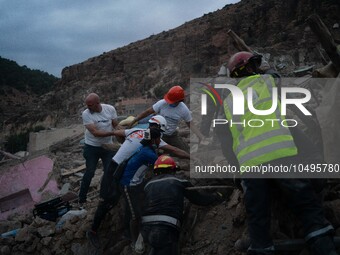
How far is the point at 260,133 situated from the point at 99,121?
120 inches

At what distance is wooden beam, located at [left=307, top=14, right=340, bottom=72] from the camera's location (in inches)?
129

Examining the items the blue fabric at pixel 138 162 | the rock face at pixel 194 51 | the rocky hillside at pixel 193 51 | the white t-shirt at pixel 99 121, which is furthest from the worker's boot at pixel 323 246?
the rock face at pixel 194 51

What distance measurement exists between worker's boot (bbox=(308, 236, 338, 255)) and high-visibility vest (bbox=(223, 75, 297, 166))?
0.61 metres

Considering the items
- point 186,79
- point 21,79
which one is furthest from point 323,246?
point 21,79

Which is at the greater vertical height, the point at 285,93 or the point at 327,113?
the point at 285,93

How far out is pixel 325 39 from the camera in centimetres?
329

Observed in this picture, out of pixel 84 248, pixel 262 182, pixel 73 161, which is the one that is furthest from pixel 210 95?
pixel 73 161

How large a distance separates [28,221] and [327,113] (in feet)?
17.0

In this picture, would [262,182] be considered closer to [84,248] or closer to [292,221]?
[292,221]

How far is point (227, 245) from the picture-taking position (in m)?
3.40

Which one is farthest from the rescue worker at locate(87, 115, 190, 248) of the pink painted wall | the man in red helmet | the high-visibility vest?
the pink painted wall

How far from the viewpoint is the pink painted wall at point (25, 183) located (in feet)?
24.1

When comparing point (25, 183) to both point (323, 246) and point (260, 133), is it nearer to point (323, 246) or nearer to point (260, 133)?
point (260, 133)

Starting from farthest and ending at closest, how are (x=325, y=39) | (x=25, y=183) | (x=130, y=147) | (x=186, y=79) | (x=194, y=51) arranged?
(x=194, y=51)
(x=186, y=79)
(x=25, y=183)
(x=130, y=147)
(x=325, y=39)
